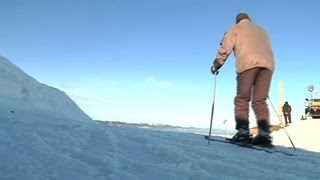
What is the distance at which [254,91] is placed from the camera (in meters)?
6.95

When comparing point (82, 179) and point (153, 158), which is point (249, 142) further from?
point (82, 179)

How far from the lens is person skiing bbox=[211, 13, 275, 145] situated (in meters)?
6.77

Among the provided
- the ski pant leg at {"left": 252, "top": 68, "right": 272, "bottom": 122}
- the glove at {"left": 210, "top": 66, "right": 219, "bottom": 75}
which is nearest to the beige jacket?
the ski pant leg at {"left": 252, "top": 68, "right": 272, "bottom": 122}

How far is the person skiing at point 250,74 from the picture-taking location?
267 inches

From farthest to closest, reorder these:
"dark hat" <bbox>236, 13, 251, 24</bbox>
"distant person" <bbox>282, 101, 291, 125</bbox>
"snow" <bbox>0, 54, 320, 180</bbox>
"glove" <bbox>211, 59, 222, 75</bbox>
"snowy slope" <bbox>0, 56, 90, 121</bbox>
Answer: "distant person" <bbox>282, 101, 291, 125</bbox>, "snowy slope" <bbox>0, 56, 90, 121</bbox>, "glove" <bbox>211, 59, 222, 75</bbox>, "dark hat" <bbox>236, 13, 251, 24</bbox>, "snow" <bbox>0, 54, 320, 180</bbox>

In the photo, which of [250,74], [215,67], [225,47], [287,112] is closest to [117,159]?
[250,74]

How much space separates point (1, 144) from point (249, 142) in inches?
141

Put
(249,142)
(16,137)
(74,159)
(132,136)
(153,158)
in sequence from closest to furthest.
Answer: (74,159), (153,158), (16,137), (132,136), (249,142)

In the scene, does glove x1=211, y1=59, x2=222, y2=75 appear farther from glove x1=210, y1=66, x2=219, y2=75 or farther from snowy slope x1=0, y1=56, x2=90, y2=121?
snowy slope x1=0, y1=56, x2=90, y2=121

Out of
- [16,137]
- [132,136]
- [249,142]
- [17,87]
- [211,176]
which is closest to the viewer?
[211,176]

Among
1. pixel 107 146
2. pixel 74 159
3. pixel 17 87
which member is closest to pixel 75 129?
pixel 107 146

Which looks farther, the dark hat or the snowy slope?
the snowy slope

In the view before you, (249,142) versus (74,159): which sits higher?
(249,142)

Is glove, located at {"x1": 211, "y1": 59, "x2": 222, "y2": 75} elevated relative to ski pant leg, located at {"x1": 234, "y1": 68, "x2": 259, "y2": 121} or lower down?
elevated
